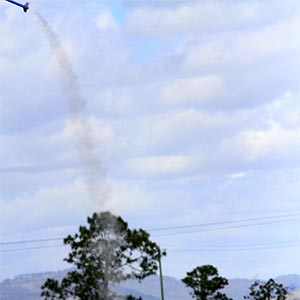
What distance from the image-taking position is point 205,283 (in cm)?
15550

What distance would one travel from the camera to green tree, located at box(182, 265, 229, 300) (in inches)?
6102

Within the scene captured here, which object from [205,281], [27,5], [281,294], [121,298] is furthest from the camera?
[281,294]

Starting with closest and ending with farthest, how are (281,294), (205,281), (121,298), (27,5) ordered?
1. (27,5)
2. (121,298)
3. (205,281)
4. (281,294)

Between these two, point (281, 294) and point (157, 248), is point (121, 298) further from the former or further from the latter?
point (281, 294)

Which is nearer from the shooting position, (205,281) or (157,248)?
(157,248)

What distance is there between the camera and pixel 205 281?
6132 inches

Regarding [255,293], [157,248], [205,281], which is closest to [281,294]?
[255,293]

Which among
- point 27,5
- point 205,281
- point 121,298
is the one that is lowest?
point 121,298

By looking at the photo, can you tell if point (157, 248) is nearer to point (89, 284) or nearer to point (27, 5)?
point (89, 284)

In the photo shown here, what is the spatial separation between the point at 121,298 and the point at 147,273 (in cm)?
591

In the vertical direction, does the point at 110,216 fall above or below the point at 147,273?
above

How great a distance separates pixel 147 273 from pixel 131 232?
6.36m

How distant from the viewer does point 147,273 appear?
431ft

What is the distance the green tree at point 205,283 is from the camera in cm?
15500
